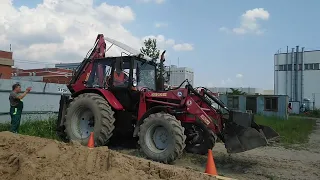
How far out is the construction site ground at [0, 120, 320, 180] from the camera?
527 centimetres

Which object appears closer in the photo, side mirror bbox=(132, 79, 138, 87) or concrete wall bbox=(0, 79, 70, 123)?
side mirror bbox=(132, 79, 138, 87)

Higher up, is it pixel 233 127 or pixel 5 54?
pixel 5 54

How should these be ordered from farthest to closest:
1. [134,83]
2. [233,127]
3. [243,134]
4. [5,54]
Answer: [5,54]
[134,83]
[233,127]
[243,134]

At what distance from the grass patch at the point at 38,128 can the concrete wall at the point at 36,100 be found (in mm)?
451

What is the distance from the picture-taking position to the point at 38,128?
1119 cm

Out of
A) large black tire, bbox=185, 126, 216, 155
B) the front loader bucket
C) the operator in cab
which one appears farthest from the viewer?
the operator in cab

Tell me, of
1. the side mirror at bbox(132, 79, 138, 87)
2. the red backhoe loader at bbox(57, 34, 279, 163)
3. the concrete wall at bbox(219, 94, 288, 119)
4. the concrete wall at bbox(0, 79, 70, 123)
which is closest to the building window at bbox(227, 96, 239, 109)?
the concrete wall at bbox(219, 94, 288, 119)

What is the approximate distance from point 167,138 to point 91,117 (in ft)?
8.59

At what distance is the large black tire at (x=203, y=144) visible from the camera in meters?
8.22

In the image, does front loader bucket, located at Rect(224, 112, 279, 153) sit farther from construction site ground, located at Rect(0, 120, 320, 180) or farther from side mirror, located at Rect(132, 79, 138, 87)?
side mirror, located at Rect(132, 79, 138, 87)

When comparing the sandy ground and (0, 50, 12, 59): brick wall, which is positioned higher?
(0, 50, 12, 59): brick wall

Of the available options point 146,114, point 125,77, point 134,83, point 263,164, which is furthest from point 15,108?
point 263,164

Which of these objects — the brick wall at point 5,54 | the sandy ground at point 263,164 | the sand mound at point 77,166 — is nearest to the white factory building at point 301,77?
the brick wall at point 5,54

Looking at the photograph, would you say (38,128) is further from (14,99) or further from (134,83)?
(134,83)
